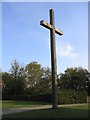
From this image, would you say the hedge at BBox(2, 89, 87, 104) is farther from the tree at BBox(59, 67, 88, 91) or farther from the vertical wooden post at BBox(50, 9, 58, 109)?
the vertical wooden post at BBox(50, 9, 58, 109)

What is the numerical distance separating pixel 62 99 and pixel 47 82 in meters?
18.5

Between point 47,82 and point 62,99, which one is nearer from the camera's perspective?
point 62,99

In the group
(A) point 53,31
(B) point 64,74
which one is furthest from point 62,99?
(B) point 64,74

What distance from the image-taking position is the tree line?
1848 inches

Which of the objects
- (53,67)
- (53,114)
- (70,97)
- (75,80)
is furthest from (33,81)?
(53,114)

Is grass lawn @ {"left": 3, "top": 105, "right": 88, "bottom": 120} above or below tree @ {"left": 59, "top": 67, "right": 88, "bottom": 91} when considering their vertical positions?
below

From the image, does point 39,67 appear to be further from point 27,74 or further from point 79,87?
point 79,87

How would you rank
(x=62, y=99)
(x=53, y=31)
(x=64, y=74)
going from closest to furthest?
(x=53, y=31)
(x=62, y=99)
(x=64, y=74)

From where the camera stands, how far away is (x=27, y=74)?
1902 inches

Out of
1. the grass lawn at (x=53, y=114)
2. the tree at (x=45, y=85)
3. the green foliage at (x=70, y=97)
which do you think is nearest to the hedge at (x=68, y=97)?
the green foliage at (x=70, y=97)

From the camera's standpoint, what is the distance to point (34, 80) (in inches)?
1863

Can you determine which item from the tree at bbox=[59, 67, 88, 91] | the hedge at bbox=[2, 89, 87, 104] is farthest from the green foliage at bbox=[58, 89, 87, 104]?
the tree at bbox=[59, 67, 88, 91]

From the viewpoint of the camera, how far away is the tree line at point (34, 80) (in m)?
46.9

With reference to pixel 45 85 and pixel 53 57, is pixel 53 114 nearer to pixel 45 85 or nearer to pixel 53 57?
pixel 53 57
